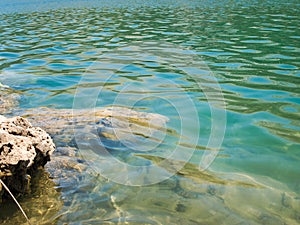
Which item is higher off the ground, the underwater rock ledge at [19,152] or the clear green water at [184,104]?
the underwater rock ledge at [19,152]

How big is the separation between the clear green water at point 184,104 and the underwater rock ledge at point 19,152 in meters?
0.28

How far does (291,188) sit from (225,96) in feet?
12.6

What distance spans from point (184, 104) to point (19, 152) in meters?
4.69

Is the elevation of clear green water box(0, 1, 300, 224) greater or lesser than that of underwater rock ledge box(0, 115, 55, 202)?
lesser

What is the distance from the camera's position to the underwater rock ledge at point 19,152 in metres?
4.02

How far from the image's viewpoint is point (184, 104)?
8.05m

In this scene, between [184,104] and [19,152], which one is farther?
[184,104]

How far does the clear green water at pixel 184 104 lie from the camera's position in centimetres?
430

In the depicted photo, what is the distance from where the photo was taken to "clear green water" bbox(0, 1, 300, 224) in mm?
4297

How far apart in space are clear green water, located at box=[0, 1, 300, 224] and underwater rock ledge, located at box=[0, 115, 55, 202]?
282 mm

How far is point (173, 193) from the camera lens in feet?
15.3

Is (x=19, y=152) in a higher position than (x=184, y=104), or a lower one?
higher

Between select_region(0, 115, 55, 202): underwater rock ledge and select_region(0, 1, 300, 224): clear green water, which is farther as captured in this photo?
select_region(0, 1, 300, 224): clear green water

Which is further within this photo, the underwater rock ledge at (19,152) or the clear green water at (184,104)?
the clear green water at (184,104)
